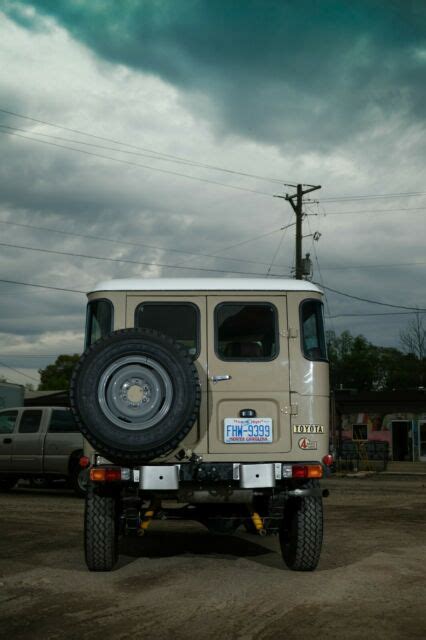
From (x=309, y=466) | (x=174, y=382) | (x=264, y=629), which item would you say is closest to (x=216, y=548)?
(x=309, y=466)

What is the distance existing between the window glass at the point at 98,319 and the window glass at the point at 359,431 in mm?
38701

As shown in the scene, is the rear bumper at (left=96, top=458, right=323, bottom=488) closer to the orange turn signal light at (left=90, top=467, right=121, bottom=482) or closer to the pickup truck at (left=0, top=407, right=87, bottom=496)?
the orange turn signal light at (left=90, top=467, right=121, bottom=482)

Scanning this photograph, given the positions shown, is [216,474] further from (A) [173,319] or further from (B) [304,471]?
(A) [173,319]

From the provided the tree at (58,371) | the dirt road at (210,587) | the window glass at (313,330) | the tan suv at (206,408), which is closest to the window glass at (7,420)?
the dirt road at (210,587)

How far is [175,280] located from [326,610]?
3.57m

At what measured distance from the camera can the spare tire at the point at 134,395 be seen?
7086 millimetres

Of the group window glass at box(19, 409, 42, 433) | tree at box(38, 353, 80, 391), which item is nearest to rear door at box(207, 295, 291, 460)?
window glass at box(19, 409, 42, 433)

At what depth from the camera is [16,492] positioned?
1891 centimetres

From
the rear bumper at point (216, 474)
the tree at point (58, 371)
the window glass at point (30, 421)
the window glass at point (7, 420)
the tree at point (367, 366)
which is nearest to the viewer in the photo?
the rear bumper at point (216, 474)

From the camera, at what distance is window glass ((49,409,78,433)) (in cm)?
1769

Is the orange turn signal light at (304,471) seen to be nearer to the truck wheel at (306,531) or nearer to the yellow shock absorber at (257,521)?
the truck wheel at (306,531)

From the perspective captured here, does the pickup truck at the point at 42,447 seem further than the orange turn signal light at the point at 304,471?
Yes

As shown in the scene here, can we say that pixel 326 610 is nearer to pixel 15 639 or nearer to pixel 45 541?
pixel 15 639

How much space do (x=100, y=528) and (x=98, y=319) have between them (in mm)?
2052
